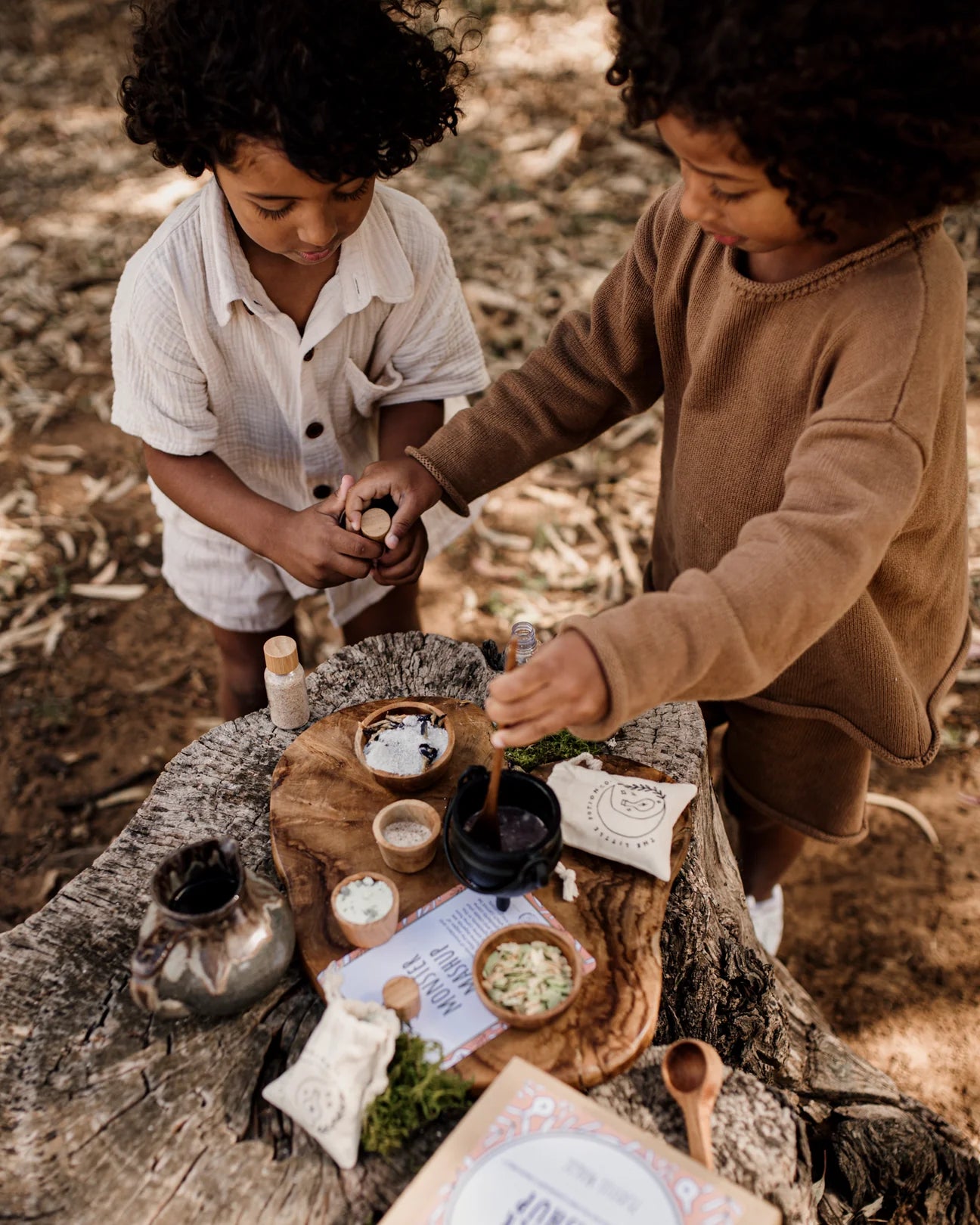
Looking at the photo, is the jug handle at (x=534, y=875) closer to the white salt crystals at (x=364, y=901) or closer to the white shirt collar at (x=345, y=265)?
the white salt crystals at (x=364, y=901)

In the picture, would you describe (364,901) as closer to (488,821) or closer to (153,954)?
(488,821)

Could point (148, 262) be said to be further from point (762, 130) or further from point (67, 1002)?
point (67, 1002)

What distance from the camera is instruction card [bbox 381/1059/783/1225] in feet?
4.27

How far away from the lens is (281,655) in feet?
6.70

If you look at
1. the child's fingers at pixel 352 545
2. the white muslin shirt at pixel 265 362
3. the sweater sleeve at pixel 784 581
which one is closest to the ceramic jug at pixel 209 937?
the sweater sleeve at pixel 784 581

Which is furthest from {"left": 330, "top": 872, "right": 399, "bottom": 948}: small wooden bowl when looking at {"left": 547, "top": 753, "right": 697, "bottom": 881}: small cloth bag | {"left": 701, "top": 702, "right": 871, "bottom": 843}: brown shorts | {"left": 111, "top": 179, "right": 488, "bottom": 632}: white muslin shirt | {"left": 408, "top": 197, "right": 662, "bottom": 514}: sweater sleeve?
{"left": 111, "top": 179, "right": 488, "bottom": 632}: white muslin shirt

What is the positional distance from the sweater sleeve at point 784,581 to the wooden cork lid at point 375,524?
899 mm

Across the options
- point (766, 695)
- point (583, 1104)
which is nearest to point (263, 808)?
point (583, 1104)

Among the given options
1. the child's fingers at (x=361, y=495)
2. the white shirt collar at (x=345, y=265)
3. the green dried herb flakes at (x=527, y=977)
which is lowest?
the green dried herb flakes at (x=527, y=977)

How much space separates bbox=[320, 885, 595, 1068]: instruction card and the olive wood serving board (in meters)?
0.03

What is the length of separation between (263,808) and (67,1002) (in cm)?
51

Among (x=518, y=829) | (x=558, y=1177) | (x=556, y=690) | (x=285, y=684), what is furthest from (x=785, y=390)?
(x=558, y=1177)

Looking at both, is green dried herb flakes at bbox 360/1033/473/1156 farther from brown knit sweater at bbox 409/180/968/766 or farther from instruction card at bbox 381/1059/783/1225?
brown knit sweater at bbox 409/180/968/766

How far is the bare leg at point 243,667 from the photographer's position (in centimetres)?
295
